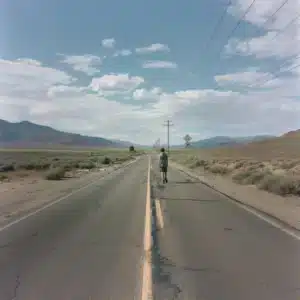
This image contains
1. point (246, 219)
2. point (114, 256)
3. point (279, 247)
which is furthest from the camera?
point (246, 219)

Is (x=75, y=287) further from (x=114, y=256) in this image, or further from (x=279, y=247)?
(x=279, y=247)

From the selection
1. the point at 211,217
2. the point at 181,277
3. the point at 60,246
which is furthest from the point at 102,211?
the point at 181,277

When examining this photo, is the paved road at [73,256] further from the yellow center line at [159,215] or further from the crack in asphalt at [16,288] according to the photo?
the yellow center line at [159,215]

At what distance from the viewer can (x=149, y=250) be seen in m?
9.40

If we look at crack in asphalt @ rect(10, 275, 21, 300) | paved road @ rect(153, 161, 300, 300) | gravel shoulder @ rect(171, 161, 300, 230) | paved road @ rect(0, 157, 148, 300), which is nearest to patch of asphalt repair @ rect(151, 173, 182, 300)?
paved road @ rect(153, 161, 300, 300)

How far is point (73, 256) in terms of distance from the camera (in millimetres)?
9008

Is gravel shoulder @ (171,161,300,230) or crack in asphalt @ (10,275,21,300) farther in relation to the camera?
gravel shoulder @ (171,161,300,230)

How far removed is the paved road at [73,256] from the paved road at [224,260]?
590mm

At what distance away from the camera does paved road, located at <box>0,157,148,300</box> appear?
668 centimetres

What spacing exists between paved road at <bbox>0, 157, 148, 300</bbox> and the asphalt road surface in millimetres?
15

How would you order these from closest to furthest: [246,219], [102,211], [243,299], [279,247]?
[243,299], [279,247], [246,219], [102,211]

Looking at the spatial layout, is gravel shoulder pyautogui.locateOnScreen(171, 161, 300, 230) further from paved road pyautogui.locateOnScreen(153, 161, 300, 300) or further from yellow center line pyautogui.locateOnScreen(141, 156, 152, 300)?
yellow center line pyautogui.locateOnScreen(141, 156, 152, 300)

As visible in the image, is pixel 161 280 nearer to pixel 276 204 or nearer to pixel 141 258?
pixel 141 258

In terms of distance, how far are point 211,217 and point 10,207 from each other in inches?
326
